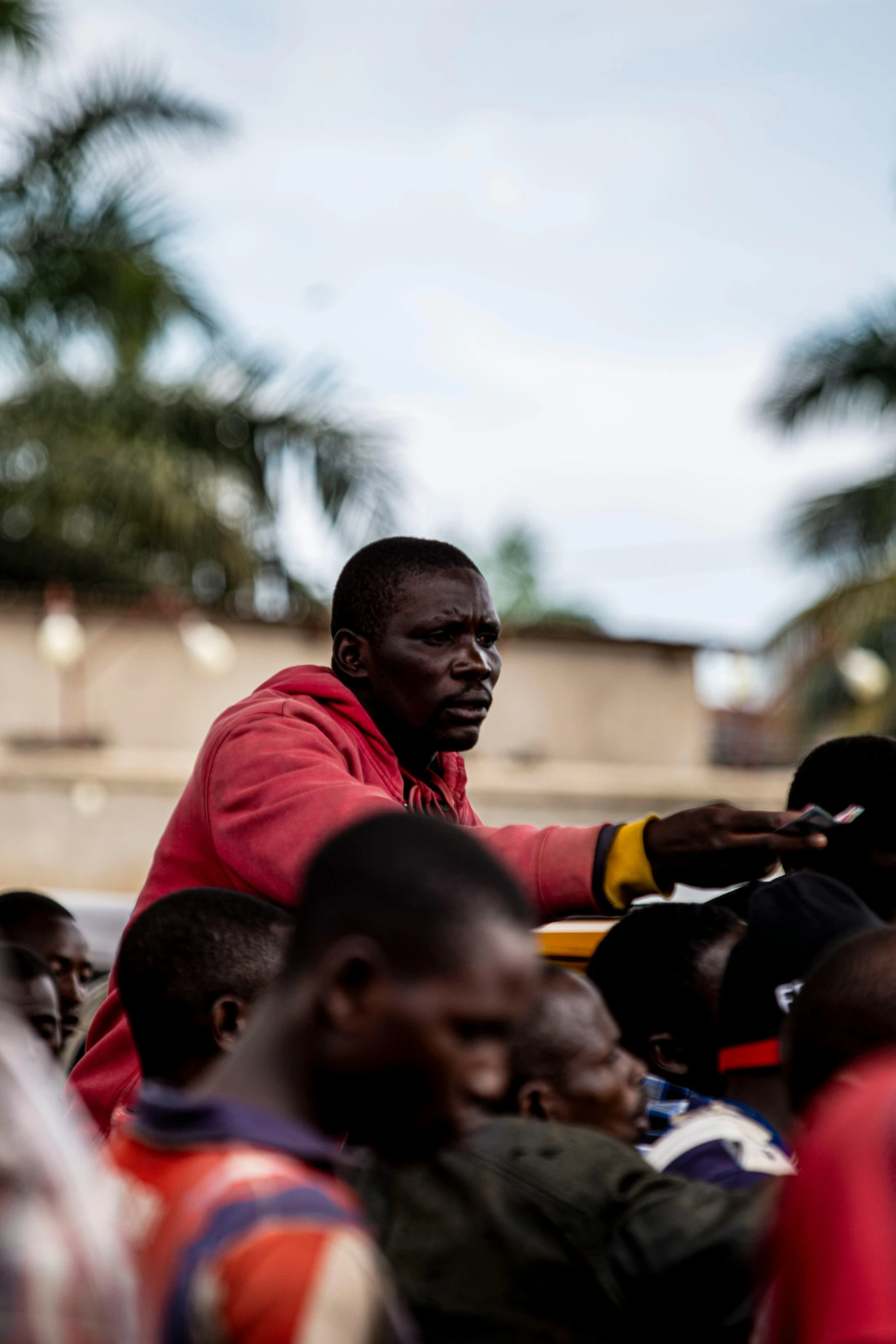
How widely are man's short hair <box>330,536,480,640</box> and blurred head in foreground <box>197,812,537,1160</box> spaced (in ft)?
4.78

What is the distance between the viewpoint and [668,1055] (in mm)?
2990

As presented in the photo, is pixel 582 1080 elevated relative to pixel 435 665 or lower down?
lower down

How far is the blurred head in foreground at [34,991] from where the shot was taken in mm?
3521

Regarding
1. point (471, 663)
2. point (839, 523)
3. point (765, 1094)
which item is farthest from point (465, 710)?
point (839, 523)

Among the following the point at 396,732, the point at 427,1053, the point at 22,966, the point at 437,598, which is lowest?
the point at 22,966

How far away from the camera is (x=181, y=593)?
13539 millimetres

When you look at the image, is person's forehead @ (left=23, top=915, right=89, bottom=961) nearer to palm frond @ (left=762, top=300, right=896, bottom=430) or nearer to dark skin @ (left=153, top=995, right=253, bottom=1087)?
dark skin @ (left=153, top=995, right=253, bottom=1087)

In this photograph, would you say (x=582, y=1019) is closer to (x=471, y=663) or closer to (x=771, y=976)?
(x=771, y=976)

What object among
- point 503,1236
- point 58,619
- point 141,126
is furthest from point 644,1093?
point 141,126

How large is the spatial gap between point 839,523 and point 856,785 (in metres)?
14.5

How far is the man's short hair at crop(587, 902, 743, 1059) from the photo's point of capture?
2973 mm

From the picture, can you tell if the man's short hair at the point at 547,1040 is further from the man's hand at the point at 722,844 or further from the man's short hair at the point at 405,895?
the man's short hair at the point at 405,895

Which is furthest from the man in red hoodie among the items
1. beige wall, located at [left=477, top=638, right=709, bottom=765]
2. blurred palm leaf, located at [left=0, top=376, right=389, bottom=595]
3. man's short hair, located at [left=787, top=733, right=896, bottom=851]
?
beige wall, located at [left=477, top=638, right=709, bottom=765]

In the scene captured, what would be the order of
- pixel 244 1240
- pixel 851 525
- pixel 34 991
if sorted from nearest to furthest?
pixel 244 1240, pixel 34 991, pixel 851 525
